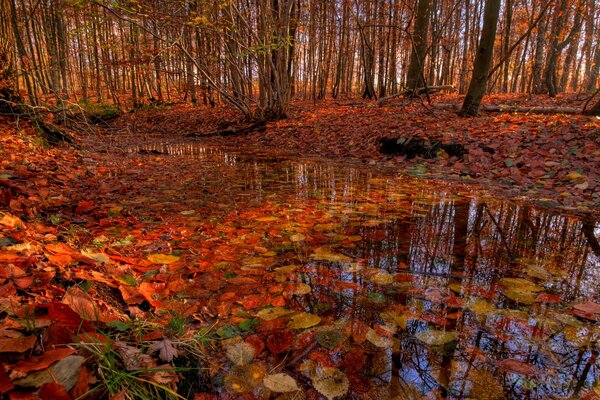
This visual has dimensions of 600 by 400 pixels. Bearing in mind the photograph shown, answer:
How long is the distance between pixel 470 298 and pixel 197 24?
6.90 metres

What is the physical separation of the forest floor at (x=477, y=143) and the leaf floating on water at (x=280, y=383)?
3476 millimetres

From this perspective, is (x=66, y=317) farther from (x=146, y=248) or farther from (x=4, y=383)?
(x=146, y=248)

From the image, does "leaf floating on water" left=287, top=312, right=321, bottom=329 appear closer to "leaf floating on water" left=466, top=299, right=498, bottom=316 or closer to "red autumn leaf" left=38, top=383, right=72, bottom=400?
"leaf floating on water" left=466, top=299, right=498, bottom=316

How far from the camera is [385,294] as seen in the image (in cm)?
170

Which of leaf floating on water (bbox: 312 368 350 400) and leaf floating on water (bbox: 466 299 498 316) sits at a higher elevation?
leaf floating on water (bbox: 466 299 498 316)

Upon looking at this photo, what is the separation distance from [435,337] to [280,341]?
0.61m

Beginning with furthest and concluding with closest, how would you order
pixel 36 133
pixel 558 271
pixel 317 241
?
pixel 36 133 < pixel 317 241 < pixel 558 271

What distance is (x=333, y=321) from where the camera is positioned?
1.48 m

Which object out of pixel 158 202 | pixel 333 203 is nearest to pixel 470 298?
pixel 333 203

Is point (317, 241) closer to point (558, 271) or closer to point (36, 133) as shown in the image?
point (558, 271)

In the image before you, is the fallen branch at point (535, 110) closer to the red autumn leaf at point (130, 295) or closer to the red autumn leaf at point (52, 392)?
the red autumn leaf at point (130, 295)

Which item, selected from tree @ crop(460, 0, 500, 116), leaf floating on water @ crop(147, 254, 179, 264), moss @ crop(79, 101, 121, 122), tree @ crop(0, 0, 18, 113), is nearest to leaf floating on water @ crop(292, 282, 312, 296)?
leaf floating on water @ crop(147, 254, 179, 264)

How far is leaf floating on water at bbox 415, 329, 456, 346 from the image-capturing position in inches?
52.3

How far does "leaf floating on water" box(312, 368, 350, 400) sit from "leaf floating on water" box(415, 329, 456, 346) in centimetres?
39
